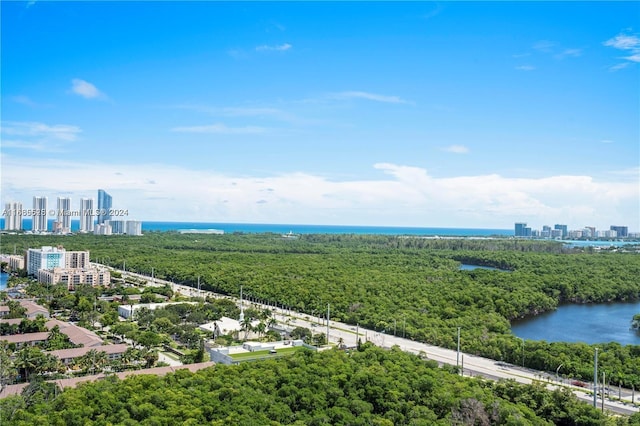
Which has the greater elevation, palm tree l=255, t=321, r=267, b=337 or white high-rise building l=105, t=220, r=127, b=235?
white high-rise building l=105, t=220, r=127, b=235

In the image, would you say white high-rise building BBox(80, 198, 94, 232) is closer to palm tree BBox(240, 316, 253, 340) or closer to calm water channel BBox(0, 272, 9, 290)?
calm water channel BBox(0, 272, 9, 290)

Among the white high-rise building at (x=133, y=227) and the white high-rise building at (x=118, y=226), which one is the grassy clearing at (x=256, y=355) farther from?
the white high-rise building at (x=118, y=226)

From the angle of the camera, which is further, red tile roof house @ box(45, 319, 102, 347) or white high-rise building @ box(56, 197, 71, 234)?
white high-rise building @ box(56, 197, 71, 234)

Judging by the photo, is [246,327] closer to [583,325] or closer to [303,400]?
[303,400]

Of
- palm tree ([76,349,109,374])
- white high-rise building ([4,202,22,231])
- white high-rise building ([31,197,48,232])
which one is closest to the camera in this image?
palm tree ([76,349,109,374])

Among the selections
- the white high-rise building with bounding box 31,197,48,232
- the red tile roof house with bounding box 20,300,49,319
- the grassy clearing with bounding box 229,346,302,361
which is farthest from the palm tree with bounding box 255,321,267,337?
the white high-rise building with bounding box 31,197,48,232

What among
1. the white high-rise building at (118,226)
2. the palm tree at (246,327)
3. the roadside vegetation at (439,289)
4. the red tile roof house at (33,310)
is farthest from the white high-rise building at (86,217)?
the palm tree at (246,327)
